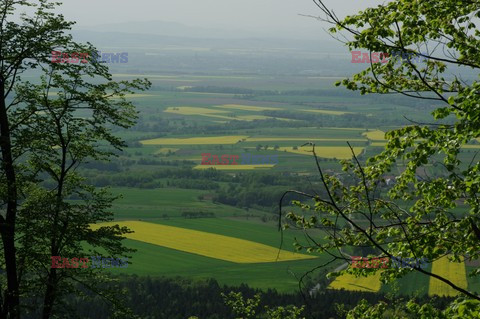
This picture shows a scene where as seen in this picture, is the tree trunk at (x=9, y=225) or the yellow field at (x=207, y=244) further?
the yellow field at (x=207, y=244)

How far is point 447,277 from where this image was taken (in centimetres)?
6419

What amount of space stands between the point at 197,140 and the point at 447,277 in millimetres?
117219

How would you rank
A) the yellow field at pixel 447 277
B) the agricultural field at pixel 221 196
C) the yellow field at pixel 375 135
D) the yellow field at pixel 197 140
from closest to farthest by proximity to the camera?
1. the yellow field at pixel 447 277
2. the agricultural field at pixel 221 196
3. the yellow field at pixel 197 140
4. the yellow field at pixel 375 135

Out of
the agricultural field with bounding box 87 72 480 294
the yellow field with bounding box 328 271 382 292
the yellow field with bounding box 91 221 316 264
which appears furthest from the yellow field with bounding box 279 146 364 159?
the yellow field with bounding box 328 271 382 292

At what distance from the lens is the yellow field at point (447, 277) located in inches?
2346

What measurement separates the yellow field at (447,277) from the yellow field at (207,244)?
1533cm

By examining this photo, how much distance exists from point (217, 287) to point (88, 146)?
46.0 meters

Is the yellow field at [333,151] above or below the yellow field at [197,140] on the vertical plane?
above

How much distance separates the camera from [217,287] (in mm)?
60750

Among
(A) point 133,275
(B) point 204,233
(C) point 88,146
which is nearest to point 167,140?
(B) point 204,233

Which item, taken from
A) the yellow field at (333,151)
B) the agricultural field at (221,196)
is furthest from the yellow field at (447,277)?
the yellow field at (333,151)

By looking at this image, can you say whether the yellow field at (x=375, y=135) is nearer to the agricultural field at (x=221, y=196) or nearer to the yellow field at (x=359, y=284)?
the agricultural field at (x=221, y=196)

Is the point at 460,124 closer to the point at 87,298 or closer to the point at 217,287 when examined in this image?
the point at 87,298

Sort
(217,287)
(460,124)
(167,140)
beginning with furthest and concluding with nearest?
1. (167,140)
2. (217,287)
3. (460,124)
